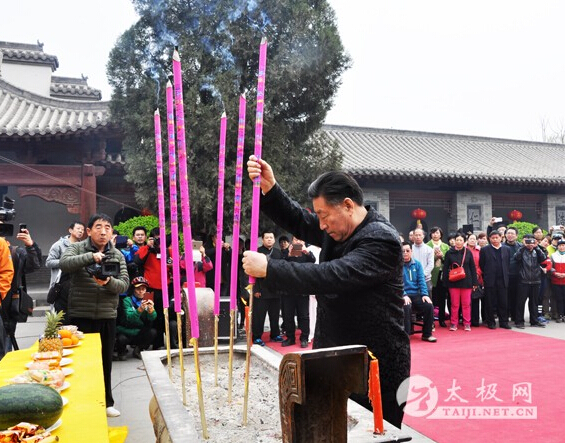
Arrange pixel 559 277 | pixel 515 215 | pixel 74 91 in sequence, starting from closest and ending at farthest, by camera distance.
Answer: pixel 559 277
pixel 515 215
pixel 74 91

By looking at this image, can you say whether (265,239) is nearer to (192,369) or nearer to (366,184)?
(192,369)

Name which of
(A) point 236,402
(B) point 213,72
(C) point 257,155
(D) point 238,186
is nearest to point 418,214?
(B) point 213,72

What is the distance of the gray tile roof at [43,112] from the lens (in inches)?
349

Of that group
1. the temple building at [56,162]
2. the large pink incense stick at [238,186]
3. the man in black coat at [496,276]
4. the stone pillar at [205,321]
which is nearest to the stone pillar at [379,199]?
the man in black coat at [496,276]

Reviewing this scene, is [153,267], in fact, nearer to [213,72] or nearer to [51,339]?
[51,339]

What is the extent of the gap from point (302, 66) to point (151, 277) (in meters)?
4.11

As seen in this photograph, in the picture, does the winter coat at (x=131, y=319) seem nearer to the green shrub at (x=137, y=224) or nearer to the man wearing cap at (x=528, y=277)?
the green shrub at (x=137, y=224)

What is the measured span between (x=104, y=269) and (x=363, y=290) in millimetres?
2338

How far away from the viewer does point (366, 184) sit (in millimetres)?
12906

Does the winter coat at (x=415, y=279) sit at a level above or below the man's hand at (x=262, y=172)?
below

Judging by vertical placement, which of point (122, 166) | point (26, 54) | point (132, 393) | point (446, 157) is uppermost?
point (26, 54)

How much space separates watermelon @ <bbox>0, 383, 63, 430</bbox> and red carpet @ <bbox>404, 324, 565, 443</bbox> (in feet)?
8.57

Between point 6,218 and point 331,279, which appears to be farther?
point 6,218

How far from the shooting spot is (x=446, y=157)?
1669cm
